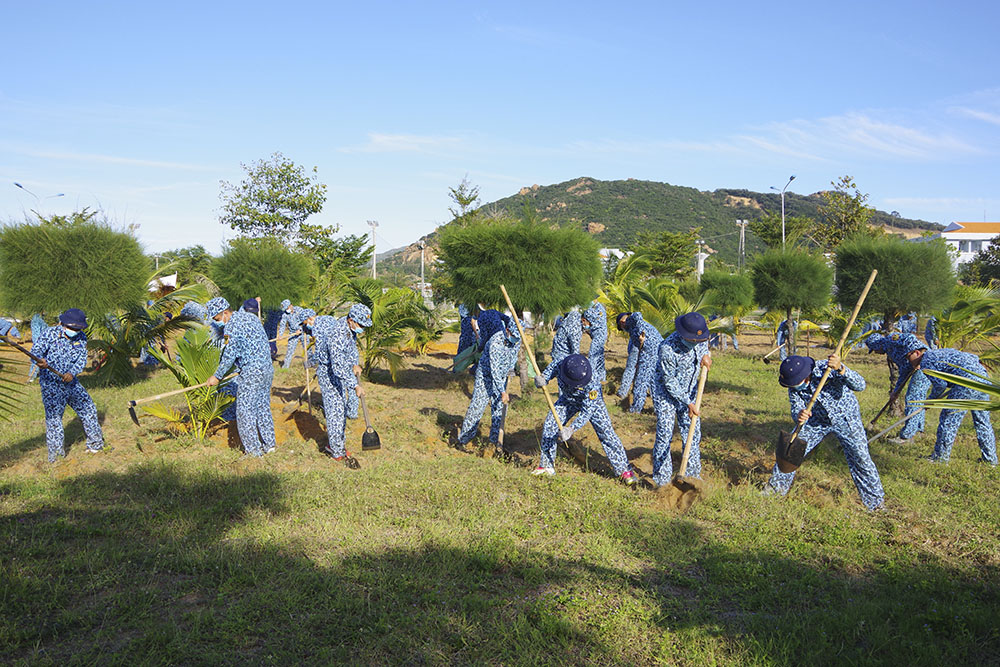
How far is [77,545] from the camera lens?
16.2ft

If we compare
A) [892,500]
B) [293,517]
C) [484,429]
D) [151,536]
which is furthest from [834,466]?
[151,536]

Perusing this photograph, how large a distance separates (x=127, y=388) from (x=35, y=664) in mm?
9049

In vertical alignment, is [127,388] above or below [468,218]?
below

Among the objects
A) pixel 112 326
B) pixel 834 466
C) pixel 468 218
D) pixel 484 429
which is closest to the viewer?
pixel 834 466

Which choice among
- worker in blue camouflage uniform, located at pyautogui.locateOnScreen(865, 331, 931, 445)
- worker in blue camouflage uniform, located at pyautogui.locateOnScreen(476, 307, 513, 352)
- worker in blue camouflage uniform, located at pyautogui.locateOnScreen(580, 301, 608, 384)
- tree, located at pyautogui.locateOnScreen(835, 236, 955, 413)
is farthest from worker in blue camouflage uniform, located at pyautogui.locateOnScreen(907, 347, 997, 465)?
worker in blue camouflage uniform, located at pyautogui.locateOnScreen(476, 307, 513, 352)

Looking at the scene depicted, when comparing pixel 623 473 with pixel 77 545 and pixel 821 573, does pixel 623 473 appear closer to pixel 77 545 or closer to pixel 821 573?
pixel 821 573

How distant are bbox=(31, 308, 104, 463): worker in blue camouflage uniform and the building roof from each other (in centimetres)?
8113

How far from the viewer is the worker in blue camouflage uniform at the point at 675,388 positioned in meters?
6.37

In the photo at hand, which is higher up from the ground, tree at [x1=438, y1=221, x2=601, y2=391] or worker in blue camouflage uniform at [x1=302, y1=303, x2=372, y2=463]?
tree at [x1=438, y1=221, x2=601, y2=391]

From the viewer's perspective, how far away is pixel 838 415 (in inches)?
228

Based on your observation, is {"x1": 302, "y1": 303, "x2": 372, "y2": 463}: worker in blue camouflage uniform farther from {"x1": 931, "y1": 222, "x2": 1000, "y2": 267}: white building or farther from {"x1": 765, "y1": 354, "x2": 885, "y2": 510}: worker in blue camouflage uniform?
{"x1": 931, "y1": 222, "x2": 1000, "y2": 267}: white building

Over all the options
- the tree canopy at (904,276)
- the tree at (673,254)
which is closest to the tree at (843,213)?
the tree at (673,254)

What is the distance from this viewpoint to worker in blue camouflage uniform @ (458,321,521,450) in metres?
7.91

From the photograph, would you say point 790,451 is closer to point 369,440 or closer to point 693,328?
point 693,328
